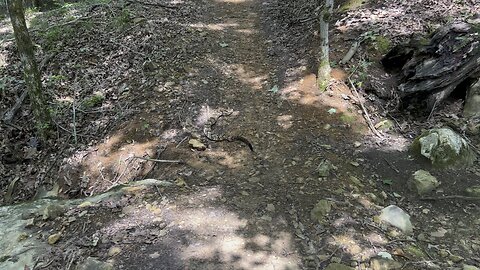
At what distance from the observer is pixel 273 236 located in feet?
12.7

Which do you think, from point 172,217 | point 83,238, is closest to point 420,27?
point 172,217

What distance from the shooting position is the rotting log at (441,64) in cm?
562

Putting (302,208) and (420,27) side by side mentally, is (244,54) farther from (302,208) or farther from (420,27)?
(302,208)

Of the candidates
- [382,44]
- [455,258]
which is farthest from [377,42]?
[455,258]

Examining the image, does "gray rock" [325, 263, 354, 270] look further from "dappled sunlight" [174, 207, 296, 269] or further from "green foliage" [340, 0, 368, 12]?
"green foliage" [340, 0, 368, 12]

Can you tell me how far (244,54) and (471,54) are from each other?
4.75 m

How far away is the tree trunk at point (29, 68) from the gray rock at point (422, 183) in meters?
6.58

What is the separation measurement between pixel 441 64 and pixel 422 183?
234cm

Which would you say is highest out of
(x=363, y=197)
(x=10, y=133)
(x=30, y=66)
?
(x=30, y=66)

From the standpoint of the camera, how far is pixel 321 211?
419 cm

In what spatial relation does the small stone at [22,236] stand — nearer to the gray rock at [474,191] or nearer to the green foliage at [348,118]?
the green foliage at [348,118]

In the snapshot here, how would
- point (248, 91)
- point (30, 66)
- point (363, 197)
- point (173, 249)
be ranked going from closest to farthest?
point (173, 249) < point (363, 197) < point (30, 66) < point (248, 91)

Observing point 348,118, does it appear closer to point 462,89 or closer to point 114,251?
point 462,89

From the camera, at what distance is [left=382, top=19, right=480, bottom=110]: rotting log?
562 cm
